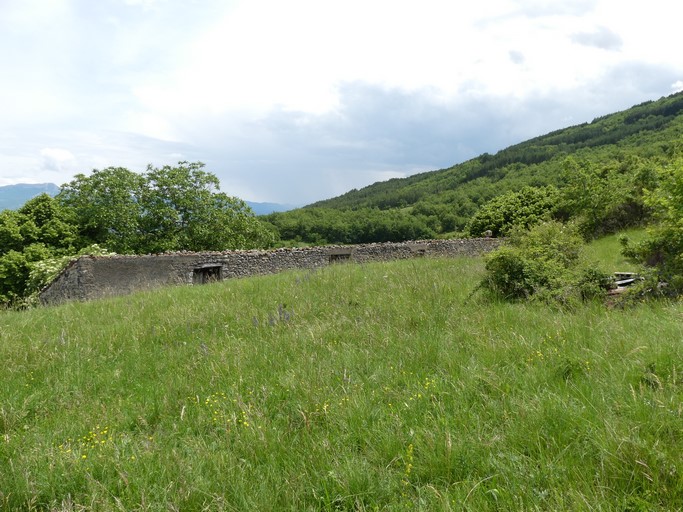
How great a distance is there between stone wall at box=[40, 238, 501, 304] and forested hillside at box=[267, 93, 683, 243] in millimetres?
6684

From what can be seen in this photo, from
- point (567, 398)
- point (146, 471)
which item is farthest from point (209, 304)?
point (567, 398)

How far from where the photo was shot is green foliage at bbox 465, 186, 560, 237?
24.9m

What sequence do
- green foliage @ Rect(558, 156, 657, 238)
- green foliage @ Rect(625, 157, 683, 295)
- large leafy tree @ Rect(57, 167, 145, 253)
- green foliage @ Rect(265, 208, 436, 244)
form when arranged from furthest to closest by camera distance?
1. green foliage @ Rect(265, 208, 436, 244)
2. large leafy tree @ Rect(57, 167, 145, 253)
3. green foliage @ Rect(558, 156, 657, 238)
4. green foliage @ Rect(625, 157, 683, 295)

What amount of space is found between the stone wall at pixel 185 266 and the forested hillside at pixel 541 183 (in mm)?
6684

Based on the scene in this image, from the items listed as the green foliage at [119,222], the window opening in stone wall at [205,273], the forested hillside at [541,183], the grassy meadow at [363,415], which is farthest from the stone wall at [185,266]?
the grassy meadow at [363,415]

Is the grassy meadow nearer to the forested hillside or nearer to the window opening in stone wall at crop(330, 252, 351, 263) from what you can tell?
the window opening in stone wall at crop(330, 252, 351, 263)

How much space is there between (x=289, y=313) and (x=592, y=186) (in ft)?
70.2

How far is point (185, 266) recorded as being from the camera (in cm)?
1627

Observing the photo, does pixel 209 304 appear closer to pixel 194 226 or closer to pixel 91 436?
pixel 91 436

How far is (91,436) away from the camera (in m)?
2.91

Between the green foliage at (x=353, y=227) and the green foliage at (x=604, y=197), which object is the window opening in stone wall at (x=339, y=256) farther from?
the green foliage at (x=353, y=227)

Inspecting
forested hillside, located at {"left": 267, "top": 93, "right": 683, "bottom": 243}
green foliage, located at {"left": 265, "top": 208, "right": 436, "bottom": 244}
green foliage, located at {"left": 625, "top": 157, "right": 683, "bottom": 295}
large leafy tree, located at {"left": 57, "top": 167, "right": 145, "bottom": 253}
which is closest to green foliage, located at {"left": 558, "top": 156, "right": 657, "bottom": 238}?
forested hillside, located at {"left": 267, "top": 93, "right": 683, "bottom": 243}

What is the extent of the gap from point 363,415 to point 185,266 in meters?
14.9

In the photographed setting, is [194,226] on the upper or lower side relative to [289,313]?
A: upper
